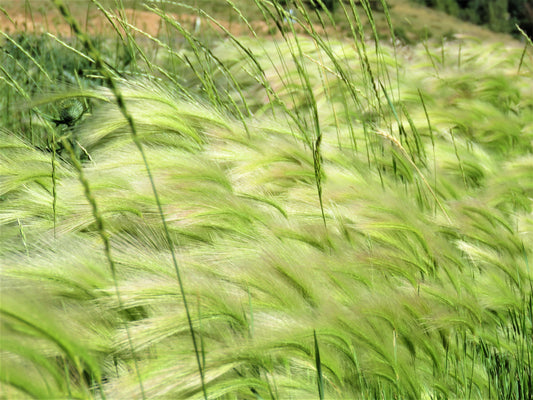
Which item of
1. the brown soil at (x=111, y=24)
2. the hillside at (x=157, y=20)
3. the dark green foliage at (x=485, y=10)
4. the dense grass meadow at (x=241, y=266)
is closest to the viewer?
the dense grass meadow at (x=241, y=266)

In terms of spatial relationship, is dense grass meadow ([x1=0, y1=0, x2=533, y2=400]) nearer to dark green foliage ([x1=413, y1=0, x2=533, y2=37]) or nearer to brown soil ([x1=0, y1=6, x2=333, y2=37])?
brown soil ([x1=0, y1=6, x2=333, y2=37])

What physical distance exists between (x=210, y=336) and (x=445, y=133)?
1.38 meters

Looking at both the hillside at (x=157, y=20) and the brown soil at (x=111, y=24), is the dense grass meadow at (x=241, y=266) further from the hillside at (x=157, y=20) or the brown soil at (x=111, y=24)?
the hillside at (x=157, y=20)

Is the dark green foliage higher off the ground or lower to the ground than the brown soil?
lower

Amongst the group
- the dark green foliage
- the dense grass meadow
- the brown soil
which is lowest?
the dark green foliage

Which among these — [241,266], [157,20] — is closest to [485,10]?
[157,20]

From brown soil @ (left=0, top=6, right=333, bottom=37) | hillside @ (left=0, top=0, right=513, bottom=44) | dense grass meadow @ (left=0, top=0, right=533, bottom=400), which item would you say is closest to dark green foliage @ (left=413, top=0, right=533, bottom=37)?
hillside @ (left=0, top=0, right=513, bottom=44)

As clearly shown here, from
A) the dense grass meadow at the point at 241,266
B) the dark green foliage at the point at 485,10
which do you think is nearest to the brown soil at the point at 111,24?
the dense grass meadow at the point at 241,266

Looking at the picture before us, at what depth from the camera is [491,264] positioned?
1.21 meters

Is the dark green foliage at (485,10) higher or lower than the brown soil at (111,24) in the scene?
lower

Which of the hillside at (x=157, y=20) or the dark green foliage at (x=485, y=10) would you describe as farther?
the dark green foliage at (x=485, y=10)

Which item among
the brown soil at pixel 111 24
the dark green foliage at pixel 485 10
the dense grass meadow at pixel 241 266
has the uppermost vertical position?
the brown soil at pixel 111 24

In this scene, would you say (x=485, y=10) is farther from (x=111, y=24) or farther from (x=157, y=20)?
(x=111, y=24)

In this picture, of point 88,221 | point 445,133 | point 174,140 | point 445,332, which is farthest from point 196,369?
point 445,133
